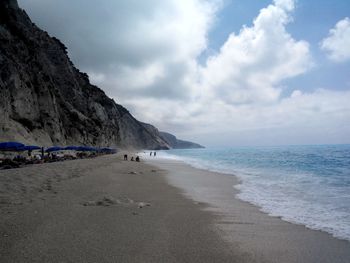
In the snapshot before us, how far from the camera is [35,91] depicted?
42.3m

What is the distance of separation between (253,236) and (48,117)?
4473cm

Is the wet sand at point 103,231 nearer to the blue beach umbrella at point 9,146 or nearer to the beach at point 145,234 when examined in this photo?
the beach at point 145,234

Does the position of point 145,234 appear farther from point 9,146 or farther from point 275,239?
point 9,146

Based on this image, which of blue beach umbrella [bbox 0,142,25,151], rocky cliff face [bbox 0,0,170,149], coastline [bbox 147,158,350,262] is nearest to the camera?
coastline [bbox 147,158,350,262]

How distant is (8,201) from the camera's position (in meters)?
6.90

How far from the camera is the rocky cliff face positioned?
3425 cm

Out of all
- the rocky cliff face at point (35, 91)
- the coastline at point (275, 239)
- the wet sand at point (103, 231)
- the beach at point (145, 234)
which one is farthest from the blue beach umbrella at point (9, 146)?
the coastline at point (275, 239)

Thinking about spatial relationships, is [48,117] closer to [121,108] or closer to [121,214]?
[121,214]

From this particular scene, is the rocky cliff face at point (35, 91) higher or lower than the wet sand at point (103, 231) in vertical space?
higher

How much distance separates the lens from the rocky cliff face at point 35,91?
34250 millimetres

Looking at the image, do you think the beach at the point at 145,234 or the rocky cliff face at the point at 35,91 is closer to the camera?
the beach at the point at 145,234

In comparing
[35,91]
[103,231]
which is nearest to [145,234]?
[103,231]

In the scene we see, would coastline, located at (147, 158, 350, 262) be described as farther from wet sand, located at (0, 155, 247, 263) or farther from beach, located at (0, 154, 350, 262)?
wet sand, located at (0, 155, 247, 263)

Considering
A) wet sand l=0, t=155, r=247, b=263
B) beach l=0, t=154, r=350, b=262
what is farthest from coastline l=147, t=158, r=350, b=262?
wet sand l=0, t=155, r=247, b=263
